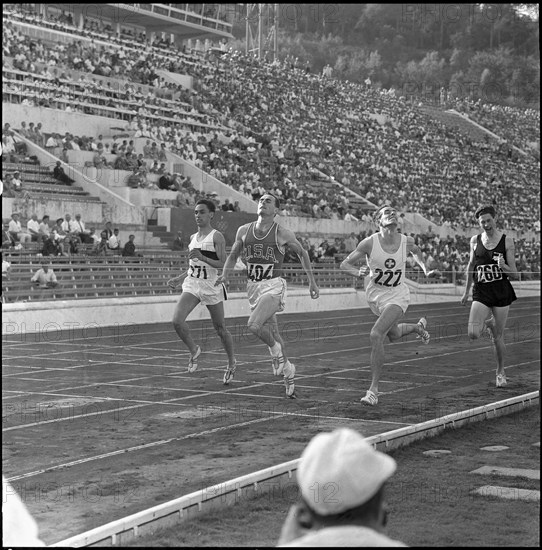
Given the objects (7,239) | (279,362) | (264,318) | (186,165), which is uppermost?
(186,165)

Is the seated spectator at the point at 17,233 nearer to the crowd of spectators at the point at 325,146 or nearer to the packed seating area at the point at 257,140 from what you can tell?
the packed seating area at the point at 257,140

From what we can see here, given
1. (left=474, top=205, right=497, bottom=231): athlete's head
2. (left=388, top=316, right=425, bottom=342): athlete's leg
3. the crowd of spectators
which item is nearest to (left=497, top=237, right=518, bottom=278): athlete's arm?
(left=474, top=205, right=497, bottom=231): athlete's head

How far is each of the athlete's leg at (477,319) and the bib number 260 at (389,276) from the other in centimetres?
151

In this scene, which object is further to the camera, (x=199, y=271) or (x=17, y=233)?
(x=17, y=233)

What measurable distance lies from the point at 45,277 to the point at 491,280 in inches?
478

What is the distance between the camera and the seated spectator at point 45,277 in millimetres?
22109

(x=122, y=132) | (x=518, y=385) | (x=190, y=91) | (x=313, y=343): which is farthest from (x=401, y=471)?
(x=190, y=91)

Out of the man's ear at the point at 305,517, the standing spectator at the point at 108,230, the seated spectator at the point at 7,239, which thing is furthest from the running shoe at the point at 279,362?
the standing spectator at the point at 108,230

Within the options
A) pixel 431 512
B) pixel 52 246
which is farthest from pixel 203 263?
pixel 52 246

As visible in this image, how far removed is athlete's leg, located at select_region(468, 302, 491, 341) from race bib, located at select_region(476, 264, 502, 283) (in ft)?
0.98

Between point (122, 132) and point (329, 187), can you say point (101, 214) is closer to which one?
point (122, 132)

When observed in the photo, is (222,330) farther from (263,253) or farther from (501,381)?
(501,381)

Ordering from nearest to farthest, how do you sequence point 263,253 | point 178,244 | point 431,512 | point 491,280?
point 431,512
point 263,253
point 491,280
point 178,244

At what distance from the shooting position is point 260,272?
11.6 m
